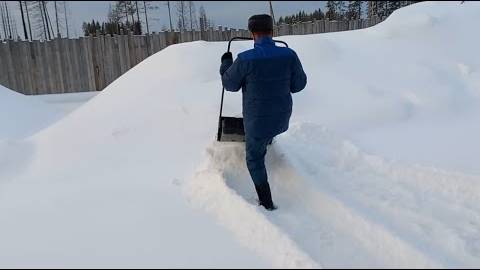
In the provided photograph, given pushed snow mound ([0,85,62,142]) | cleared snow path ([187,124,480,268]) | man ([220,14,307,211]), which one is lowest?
cleared snow path ([187,124,480,268])

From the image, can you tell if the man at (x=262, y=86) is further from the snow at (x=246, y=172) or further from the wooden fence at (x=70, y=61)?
the wooden fence at (x=70, y=61)

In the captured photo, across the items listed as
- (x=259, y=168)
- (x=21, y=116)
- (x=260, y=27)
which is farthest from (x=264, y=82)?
(x=21, y=116)

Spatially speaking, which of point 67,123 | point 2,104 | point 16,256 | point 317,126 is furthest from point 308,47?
point 16,256

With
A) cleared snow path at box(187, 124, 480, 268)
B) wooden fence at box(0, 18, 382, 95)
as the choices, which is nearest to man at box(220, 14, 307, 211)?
cleared snow path at box(187, 124, 480, 268)

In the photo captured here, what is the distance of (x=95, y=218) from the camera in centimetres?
309

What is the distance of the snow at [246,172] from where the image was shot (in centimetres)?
273

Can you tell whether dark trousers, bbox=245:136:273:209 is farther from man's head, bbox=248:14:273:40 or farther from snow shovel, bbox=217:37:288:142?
man's head, bbox=248:14:273:40

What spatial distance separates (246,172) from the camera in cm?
374

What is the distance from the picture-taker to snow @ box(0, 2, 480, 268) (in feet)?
8.95

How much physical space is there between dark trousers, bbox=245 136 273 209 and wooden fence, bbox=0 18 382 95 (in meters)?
7.18

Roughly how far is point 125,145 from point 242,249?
2232mm

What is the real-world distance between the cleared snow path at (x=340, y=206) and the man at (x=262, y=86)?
0.33 m

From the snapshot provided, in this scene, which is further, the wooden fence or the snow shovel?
the wooden fence

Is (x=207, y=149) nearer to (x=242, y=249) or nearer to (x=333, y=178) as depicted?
(x=333, y=178)
